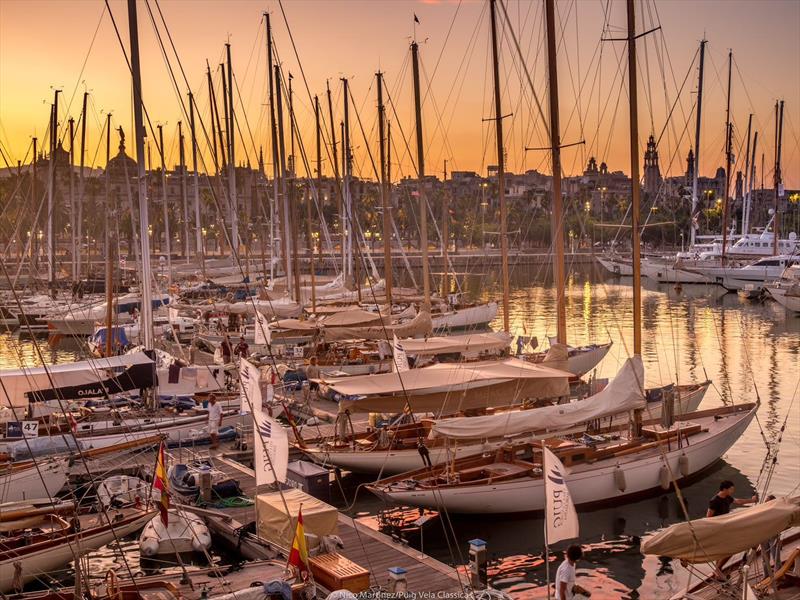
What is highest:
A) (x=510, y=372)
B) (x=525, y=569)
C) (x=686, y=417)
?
(x=510, y=372)

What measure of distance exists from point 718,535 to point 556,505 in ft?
11.9

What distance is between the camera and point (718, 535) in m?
11.6

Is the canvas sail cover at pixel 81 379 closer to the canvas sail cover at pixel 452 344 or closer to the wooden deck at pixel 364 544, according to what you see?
the wooden deck at pixel 364 544

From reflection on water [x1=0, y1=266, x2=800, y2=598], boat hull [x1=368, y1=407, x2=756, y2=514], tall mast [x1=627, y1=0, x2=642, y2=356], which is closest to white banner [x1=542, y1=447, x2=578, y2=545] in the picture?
reflection on water [x1=0, y1=266, x2=800, y2=598]

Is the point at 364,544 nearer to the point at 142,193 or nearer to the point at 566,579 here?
the point at 566,579

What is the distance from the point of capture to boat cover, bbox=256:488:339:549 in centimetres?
1653

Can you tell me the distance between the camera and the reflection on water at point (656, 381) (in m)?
18.8

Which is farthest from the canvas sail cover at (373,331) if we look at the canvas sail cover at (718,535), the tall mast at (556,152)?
the canvas sail cover at (718,535)

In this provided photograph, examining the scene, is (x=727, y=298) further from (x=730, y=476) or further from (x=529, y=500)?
(x=529, y=500)

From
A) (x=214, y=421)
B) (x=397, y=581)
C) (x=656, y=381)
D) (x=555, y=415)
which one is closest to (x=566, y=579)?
(x=397, y=581)

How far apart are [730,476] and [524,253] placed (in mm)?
128312

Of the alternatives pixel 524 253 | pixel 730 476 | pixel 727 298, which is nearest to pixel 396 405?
pixel 730 476

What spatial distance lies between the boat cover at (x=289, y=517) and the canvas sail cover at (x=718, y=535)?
6.83 m

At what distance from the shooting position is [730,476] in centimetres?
2531
